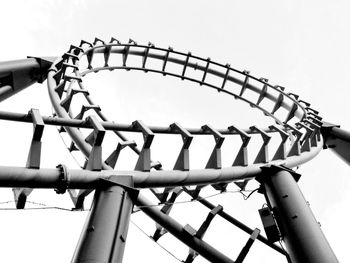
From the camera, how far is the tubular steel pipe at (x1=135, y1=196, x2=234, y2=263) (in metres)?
6.22

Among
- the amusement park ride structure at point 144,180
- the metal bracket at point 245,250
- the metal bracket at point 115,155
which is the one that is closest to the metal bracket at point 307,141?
the amusement park ride structure at point 144,180

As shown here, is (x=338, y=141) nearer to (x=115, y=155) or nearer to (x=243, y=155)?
(x=243, y=155)

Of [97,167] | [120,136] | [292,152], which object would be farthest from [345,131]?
[97,167]

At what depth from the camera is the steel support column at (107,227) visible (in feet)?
11.6

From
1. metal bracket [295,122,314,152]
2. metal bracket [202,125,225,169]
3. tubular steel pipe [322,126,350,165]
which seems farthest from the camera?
tubular steel pipe [322,126,350,165]

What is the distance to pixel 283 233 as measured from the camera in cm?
534

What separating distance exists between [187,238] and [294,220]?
168 centimetres

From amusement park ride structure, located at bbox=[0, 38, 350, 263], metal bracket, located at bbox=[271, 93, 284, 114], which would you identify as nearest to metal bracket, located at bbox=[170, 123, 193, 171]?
amusement park ride structure, located at bbox=[0, 38, 350, 263]

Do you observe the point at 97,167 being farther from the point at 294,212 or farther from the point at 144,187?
the point at 294,212

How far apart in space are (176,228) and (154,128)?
1.53 m

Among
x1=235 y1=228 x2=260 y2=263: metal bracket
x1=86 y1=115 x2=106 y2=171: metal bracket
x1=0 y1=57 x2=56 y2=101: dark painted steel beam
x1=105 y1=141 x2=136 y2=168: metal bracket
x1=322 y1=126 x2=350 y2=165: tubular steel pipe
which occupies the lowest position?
x1=235 y1=228 x2=260 y2=263: metal bracket

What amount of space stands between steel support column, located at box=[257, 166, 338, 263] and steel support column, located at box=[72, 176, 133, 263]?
211 centimetres

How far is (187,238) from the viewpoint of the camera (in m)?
6.32

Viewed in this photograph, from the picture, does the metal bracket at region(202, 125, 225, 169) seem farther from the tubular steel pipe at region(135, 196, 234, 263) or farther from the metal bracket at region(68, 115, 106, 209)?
the metal bracket at region(68, 115, 106, 209)
